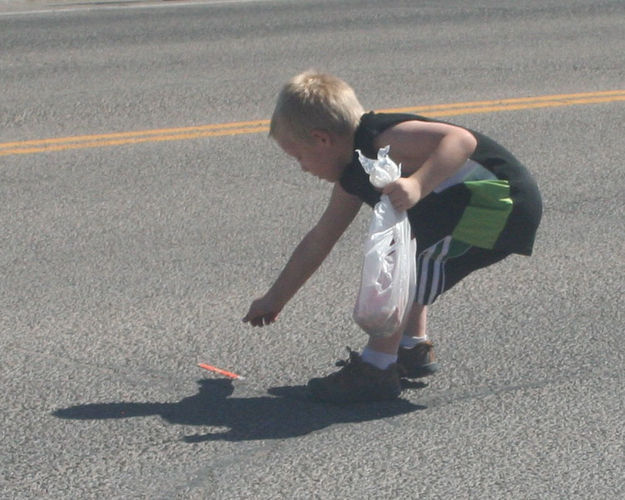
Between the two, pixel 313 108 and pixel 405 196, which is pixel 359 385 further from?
pixel 313 108

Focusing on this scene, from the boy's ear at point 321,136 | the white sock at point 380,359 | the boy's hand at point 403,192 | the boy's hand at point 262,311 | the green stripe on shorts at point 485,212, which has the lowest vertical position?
the white sock at point 380,359

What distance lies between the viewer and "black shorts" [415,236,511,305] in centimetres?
389

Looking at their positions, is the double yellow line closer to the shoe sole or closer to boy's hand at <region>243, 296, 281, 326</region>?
boy's hand at <region>243, 296, 281, 326</region>

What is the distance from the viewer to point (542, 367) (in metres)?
4.16

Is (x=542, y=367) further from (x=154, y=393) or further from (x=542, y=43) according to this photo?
(x=542, y=43)

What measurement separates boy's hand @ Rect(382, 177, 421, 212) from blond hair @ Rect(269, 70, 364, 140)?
27 cm

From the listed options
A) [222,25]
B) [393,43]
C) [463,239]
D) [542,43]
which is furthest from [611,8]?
[463,239]

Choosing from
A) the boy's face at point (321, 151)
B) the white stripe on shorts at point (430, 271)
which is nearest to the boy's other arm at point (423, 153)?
the boy's face at point (321, 151)

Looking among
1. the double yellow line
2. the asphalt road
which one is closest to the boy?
the asphalt road

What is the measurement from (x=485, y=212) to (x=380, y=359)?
601mm

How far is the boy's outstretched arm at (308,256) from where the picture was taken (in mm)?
3943

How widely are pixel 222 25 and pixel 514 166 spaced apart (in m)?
8.34

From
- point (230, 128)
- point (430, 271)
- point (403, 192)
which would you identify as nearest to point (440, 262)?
point (430, 271)

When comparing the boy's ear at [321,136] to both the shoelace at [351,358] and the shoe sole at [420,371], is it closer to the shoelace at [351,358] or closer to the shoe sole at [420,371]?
the shoelace at [351,358]
